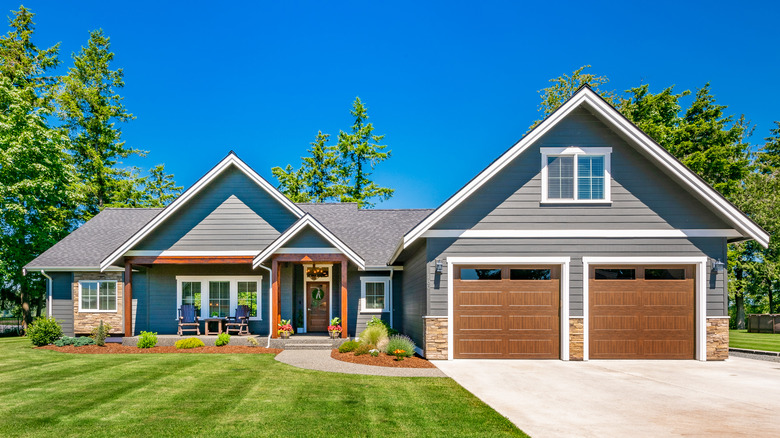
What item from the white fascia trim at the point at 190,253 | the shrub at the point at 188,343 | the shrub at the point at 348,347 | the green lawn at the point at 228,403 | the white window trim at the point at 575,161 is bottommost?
the shrub at the point at 188,343

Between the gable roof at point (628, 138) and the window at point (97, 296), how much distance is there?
40.4 feet

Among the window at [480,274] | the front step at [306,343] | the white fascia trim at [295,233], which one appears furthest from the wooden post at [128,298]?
the window at [480,274]

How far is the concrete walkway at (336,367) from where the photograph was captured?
1064 centimetres

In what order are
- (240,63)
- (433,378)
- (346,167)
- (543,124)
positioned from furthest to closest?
1. (346,167)
2. (240,63)
3. (543,124)
4. (433,378)

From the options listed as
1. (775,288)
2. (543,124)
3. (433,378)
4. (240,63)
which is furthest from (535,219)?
(775,288)

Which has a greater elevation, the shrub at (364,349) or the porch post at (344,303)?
the porch post at (344,303)

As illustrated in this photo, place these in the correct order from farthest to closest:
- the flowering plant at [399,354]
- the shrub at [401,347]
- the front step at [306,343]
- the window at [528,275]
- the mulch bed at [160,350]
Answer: the front step at [306,343] → the mulch bed at [160,350] → the window at [528,275] → the shrub at [401,347] → the flowering plant at [399,354]

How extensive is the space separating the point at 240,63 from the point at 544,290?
1774 centimetres

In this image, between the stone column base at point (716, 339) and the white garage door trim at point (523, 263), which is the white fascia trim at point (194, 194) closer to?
the white garage door trim at point (523, 263)

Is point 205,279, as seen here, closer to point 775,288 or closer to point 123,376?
point 123,376

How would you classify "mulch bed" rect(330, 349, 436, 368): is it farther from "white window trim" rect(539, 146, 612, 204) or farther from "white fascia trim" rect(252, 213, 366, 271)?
"white window trim" rect(539, 146, 612, 204)

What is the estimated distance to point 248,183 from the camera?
1773 centimetres

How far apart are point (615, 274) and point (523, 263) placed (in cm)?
242

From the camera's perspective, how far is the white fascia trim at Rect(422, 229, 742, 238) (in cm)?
1270
